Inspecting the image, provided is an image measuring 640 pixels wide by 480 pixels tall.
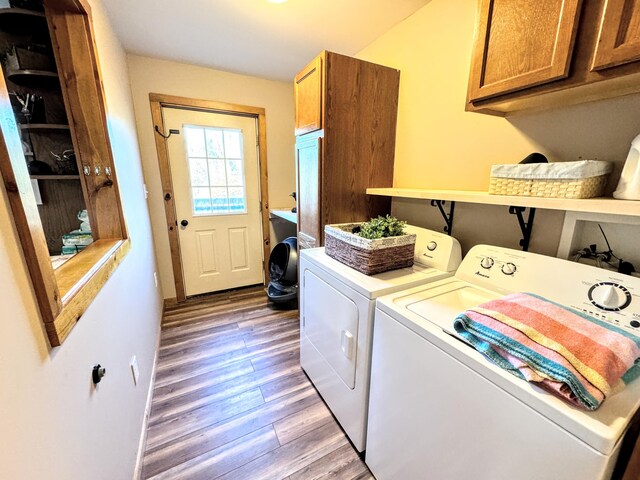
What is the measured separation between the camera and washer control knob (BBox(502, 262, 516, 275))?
1.11 m

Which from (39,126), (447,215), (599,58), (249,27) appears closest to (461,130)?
(447,215)

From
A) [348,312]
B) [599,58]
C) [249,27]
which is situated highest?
[249,27]

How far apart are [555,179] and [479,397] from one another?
30.8 inches

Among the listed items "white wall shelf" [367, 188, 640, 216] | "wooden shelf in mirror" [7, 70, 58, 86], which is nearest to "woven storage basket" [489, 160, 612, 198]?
"white wall shelf" [367, 188, 640, 216]

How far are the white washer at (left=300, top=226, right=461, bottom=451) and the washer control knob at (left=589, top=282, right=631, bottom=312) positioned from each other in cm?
54

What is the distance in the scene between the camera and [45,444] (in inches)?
23.5

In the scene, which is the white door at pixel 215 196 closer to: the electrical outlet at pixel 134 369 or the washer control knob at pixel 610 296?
the electrical outlet at pixel 134 369

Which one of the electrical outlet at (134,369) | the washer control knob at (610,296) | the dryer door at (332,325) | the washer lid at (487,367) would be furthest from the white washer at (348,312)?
the electrical outlet at (134,369)

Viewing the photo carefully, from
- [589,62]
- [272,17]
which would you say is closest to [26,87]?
[272,17]

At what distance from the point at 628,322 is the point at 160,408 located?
221 cm

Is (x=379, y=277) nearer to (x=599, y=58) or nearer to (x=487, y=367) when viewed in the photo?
(x=487, y=367)

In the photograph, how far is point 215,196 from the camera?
2850mm

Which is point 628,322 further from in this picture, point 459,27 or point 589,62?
point 459,27

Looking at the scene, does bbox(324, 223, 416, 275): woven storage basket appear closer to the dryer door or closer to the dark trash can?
the dryer door
